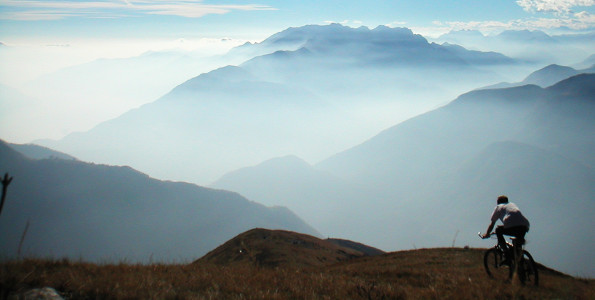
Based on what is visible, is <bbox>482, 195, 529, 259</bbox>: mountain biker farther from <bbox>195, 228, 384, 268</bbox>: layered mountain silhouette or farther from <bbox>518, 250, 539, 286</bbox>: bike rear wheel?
<bbox>195, 228, 384, 268</bbox>: layered mountain silhouette

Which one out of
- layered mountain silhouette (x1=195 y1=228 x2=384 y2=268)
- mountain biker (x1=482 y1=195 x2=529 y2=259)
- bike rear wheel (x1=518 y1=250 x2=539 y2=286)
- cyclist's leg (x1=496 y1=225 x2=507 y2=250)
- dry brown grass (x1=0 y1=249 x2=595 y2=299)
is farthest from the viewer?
layered mountain silhouette (x1=195 y1=228 x2=384 y2=268)

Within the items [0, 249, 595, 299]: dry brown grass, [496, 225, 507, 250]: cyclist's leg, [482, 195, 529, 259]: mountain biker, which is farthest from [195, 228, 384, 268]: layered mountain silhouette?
[0, 249, 595, 299]: dry brown grass

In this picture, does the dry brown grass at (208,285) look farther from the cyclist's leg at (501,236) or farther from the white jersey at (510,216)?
the white jersey at (510,216)

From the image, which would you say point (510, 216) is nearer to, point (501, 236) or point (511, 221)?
point (511, 221)

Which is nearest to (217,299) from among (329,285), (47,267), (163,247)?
(329,285)

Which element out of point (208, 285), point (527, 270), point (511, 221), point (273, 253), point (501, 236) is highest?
point (511, 221)

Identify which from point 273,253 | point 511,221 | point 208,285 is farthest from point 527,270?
point 273,253

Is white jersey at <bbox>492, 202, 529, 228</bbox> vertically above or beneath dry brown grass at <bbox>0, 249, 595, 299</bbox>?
above

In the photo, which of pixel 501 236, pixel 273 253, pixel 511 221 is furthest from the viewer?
pixel 273 253

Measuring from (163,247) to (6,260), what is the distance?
20037cm

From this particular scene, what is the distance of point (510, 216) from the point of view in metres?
10.7

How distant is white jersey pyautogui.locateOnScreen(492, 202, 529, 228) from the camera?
1059 cm

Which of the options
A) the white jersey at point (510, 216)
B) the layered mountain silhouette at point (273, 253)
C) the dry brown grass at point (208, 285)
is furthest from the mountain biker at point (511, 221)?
the layered mountain silhouette at point (273, 253)

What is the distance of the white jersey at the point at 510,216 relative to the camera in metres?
10.6
